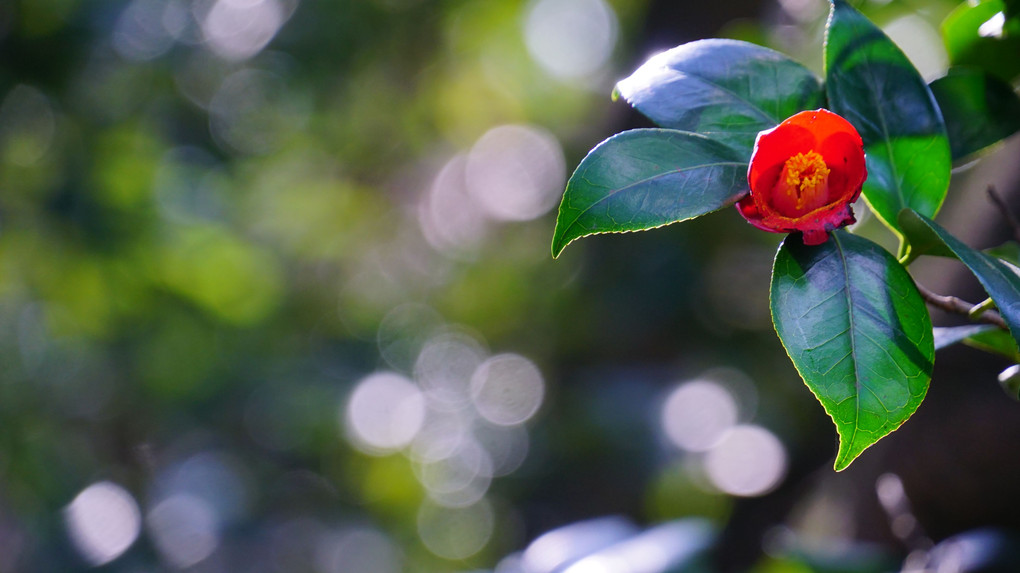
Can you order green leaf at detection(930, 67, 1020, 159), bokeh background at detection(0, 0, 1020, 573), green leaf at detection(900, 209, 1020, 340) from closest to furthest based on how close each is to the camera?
green leaf at detection(900, 209, 1020, 340), green leaf at detection(930, 67, 1020, 159), bokeh background at detection(0, 0, 1020, 573)

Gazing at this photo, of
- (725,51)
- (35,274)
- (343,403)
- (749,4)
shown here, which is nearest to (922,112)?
(725,51)

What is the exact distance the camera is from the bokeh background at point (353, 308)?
1.73 metres

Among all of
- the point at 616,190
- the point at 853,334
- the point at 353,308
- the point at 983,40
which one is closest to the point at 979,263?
the point at 853,334

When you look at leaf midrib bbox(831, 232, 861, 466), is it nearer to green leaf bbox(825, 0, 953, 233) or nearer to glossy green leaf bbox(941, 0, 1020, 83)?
green leaf bbox(825, 0, 953, 233)

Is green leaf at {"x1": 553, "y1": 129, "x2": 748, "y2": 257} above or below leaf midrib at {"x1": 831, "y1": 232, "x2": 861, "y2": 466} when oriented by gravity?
above

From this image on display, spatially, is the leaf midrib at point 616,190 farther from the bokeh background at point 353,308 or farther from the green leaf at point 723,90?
the bokeh background at point 353,308

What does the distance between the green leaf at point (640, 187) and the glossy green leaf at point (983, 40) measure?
301 mm

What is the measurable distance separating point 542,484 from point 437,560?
559 mm

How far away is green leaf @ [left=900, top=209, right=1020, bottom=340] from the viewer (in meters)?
0.33

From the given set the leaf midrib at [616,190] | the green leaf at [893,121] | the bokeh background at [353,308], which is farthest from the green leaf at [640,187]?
the bokeh background at [353,308]

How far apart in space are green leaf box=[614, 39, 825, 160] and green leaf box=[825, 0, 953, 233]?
0.03m

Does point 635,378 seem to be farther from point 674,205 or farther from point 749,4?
point 674,205

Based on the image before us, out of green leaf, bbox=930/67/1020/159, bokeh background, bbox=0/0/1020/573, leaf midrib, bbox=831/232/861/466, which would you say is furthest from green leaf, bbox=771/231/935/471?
bokeh background, bbox=0/0/1020/573

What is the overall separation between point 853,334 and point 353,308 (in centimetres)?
225
